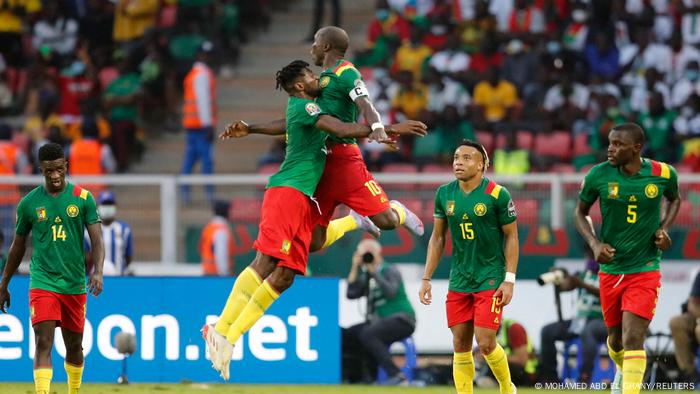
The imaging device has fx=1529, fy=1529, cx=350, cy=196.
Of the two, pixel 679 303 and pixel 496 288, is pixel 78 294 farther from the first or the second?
pixel 679 303

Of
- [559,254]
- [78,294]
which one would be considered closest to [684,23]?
[559,254]

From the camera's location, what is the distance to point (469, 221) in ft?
41.4

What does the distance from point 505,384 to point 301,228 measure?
2.15 metres

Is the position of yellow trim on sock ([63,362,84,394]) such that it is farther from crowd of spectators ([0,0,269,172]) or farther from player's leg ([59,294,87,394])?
crowd of spectators ([0,0,269,172])

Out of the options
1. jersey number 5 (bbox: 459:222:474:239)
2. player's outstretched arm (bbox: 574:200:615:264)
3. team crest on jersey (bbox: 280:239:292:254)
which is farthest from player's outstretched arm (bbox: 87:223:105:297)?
player's outstretched arm (bbox: 574:200:615:264)

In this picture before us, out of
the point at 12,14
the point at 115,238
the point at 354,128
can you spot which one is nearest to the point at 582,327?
the point at 115,238

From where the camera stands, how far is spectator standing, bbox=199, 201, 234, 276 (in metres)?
18.8

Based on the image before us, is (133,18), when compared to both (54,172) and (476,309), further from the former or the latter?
(476,309)

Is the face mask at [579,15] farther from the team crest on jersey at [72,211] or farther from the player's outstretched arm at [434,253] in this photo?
the team crest on jersey at [72,211]

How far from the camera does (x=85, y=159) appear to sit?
2191 cm

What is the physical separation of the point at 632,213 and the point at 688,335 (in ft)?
13.9

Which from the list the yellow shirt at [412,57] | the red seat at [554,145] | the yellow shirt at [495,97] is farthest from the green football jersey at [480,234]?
the yellow shirt at [412,57]

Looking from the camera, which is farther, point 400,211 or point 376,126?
point 400,211

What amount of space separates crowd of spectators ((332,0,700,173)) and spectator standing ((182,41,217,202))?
2.51 metres
